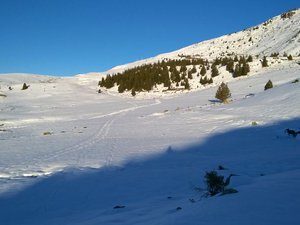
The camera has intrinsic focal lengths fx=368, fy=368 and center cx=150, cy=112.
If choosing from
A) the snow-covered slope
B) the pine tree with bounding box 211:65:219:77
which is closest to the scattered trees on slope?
the pine tree with bounding box 211:65:219:77

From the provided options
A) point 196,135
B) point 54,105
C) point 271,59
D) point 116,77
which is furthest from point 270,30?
point 196,135

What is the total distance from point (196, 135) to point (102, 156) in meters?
6.34

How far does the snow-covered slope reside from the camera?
250 feet

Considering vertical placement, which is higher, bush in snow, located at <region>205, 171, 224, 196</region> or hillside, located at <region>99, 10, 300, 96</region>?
hillside, located at <region>99, 10, 300, 96</region>

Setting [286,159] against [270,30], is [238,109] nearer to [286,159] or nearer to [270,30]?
[286,159]

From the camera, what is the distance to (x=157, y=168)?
523 inches

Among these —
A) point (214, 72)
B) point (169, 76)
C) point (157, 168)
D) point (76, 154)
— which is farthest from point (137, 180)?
point (169, 76)

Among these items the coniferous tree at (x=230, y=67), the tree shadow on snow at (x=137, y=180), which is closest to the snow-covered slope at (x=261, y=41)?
the coniferous tree at (x=230, y=67)

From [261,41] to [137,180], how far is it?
83.4 metres

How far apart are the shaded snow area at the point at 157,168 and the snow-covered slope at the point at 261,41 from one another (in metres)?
48.6

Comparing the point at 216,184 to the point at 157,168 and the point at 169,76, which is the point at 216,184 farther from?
the point at 169,76

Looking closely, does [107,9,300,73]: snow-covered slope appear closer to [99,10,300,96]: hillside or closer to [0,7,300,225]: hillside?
[99,10,300,96]: hillside

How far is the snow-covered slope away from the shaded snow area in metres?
48.6

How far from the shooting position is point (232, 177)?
1084 cm
